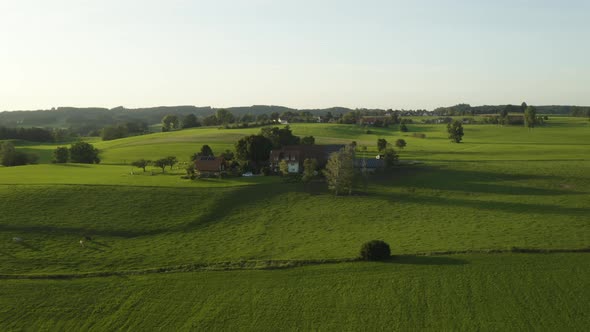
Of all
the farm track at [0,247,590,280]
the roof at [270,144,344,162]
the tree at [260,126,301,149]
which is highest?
the tree at [260,126,301,149]

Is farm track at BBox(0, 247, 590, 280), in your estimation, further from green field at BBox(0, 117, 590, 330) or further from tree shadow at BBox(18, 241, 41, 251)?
tree shadow at BBox(18, 241, 41, 251)

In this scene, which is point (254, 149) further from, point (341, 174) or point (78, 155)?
point (78, 155)

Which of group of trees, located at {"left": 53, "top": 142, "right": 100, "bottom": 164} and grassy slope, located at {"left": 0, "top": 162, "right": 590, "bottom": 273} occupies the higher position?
group of trees, located at {"left": 53, "top": 142, "right": 100, "bottom": 164}

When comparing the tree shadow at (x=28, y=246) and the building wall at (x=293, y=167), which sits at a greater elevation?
the building wall at (x=293, y=167)

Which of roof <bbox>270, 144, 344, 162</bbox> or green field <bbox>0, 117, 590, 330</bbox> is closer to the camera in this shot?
green field <bbox>0, 117, 590, 330</bbox>

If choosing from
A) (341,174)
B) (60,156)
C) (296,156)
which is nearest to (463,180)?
(341,174)

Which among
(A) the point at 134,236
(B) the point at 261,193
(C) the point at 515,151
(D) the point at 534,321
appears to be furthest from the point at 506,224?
(C) the point at 515,151

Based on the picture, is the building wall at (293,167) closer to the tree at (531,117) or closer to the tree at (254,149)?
the tree at (254,149)

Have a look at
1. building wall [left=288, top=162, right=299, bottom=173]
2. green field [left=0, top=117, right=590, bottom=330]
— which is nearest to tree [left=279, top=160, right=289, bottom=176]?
building wall [left=288, top=162, right=299, bottom=173]

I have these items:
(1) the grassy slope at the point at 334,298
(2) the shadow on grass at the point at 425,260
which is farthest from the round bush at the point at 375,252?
(1) the grassy slope at the point at 334,298
